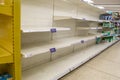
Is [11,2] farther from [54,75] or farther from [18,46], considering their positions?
[54,75]

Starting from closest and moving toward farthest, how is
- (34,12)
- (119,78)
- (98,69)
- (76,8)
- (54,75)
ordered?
(54,75)
(34,12)
(119,78)
(98,69)
(76,8)

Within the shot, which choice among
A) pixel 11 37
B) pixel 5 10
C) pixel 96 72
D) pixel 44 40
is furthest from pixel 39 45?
pixel 96 72

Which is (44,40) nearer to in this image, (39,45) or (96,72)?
(39,45)

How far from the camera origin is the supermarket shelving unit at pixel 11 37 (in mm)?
1149

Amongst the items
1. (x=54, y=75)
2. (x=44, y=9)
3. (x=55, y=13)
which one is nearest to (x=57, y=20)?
(x=55, y=13)

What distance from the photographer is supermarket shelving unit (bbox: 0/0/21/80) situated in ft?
3.77

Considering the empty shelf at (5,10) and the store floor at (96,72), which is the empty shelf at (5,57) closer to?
the empty shelf at (5,10)

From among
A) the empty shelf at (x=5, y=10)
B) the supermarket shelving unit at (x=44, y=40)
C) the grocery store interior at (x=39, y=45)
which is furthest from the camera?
the supermarket shelving unit at (x=44, y=40)

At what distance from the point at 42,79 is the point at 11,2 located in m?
1.06

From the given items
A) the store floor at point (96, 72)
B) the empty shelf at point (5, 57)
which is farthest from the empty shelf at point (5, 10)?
the store floor at point (96, 72)

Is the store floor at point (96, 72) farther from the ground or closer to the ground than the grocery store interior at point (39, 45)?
closer to the ground

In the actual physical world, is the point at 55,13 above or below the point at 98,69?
above

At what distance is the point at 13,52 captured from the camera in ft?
4.01

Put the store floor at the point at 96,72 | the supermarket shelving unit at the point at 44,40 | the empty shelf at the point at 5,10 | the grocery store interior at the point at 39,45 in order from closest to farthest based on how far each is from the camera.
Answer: the empty shelf at the point at 5,10 < the grocery store interior at the point at 39,45 < the supermarket shelving unit at the point at 44,40 < the store floor at the point at 96,72
